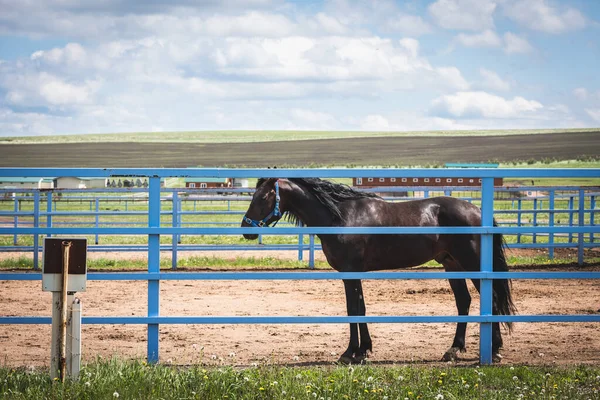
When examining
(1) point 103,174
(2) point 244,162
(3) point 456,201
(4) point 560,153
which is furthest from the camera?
(2) point 244,162

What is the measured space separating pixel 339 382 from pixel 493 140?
128592 mm

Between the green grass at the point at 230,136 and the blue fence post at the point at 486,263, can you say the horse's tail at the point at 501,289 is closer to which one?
the blue fence post at the point at 486,263

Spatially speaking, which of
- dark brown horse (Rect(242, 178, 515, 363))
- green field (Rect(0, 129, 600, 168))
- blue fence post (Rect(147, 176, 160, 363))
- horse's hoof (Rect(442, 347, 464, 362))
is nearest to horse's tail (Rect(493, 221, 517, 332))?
dark brown horse (Rect(242, 178, 515, 363))

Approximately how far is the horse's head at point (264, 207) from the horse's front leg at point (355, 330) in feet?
3.14

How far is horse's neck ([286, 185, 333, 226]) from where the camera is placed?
279 inches

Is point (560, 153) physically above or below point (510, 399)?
above

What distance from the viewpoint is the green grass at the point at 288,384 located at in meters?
4.82

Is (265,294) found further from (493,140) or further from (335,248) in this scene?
(493,140)

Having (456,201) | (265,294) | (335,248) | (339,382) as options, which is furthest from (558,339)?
(265,294)

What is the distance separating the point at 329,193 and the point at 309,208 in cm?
25

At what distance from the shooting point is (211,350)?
701 centimetres

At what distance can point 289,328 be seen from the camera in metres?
8.28

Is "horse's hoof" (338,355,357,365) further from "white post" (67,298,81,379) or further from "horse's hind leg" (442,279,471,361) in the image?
"white post" (67,298,81,379)

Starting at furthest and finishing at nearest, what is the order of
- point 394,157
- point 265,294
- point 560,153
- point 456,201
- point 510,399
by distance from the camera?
1. point 394,157
2. point 560,153
3. point 265,294
4. point 456,201
5. point 510,399
